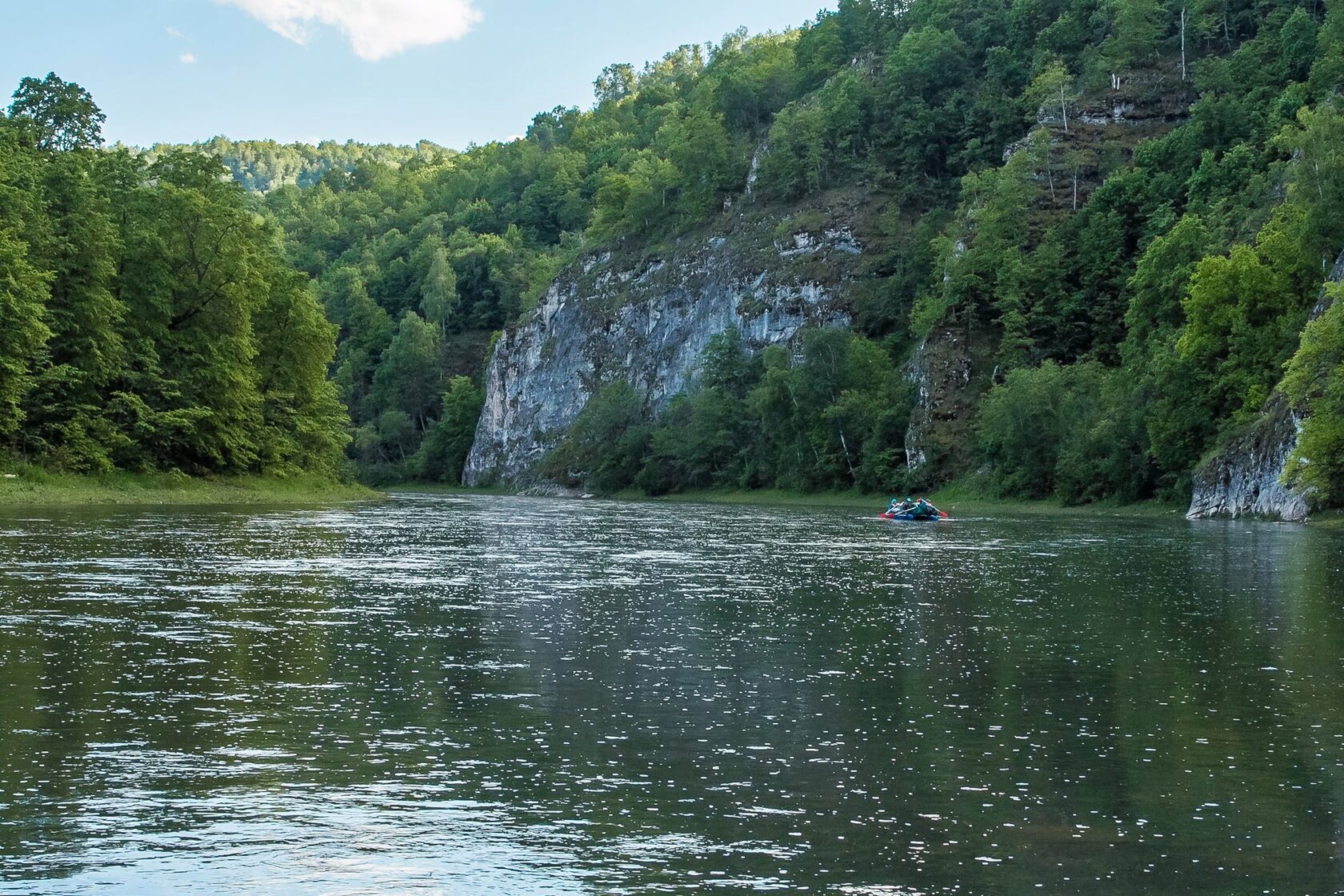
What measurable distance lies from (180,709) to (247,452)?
212 ft

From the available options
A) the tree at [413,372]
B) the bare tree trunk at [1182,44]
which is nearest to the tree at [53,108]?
the bare tree trunk at [1182,44]

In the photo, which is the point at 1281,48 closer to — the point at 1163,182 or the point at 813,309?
the point at 1163,182

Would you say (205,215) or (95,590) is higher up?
(205,215)

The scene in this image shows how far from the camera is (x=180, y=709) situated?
48.4 feet

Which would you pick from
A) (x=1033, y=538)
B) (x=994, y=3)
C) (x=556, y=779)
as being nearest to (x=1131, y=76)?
(x=994, y=3)

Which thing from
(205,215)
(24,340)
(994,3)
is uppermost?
(994,3)

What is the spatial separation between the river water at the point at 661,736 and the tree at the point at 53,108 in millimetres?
59187

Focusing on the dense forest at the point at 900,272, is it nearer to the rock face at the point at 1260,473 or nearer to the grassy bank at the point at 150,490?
the grassy bank at the point at 150,490

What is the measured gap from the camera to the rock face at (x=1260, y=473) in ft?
211

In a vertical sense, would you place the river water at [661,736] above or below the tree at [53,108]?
below

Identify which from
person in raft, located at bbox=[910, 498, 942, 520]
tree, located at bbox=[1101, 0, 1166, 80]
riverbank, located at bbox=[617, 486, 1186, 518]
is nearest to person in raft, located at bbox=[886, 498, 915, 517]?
person in raft, located at bbox=[910, 498, 942, 520]

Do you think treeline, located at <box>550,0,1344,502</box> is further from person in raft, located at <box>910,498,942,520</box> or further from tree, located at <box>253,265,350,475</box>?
tree, located at <box>253,265,350,475</box>

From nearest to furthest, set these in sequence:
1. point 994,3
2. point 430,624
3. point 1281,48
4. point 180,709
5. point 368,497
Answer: point 180,709 → point 430,624 → point 368,497 → point 1281,48 → point 994,3

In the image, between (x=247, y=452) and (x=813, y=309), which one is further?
(x=813, y=309)
